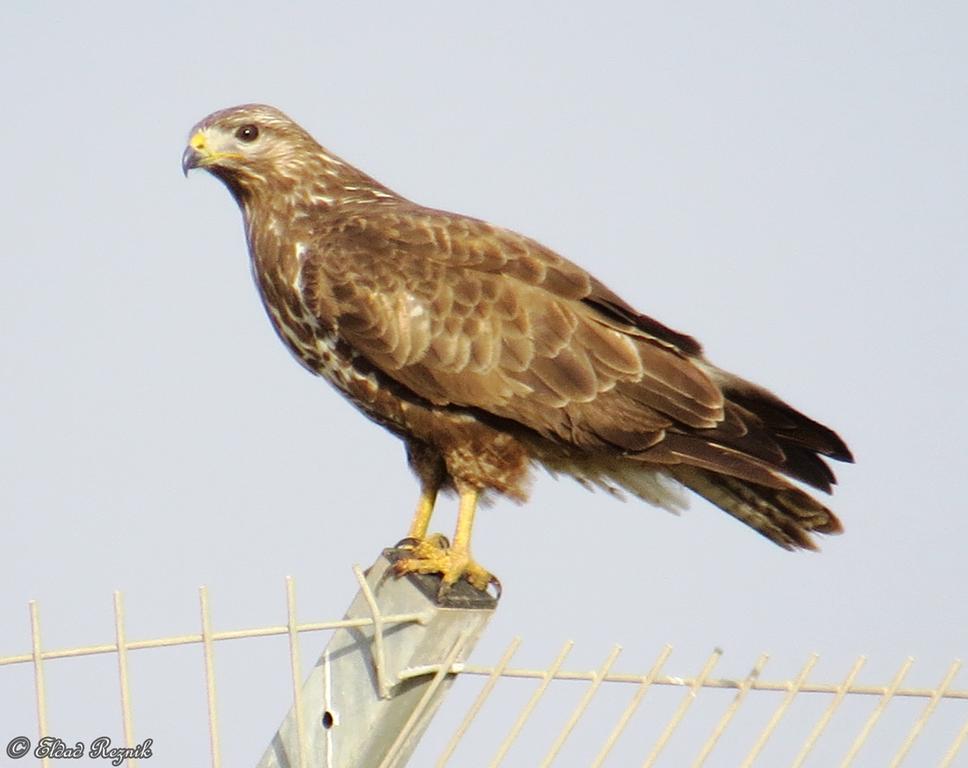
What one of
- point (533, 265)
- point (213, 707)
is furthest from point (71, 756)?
point (533, 265)

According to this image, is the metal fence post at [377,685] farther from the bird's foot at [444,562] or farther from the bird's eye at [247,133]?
the bird's eye at [247,133]

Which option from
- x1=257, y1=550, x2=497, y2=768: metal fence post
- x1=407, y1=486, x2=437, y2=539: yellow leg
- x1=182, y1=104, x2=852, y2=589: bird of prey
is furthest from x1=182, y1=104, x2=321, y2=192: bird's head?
x1=257, y1=550, x2=497, y2=768: metal fence post

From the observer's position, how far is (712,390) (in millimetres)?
6434

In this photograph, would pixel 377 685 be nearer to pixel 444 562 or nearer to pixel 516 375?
pixel 444 562

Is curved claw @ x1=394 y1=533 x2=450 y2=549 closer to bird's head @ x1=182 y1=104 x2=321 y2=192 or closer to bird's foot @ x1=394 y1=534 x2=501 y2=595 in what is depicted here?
bird's foot @ x1=394 y1=534 x2=501 y2=595

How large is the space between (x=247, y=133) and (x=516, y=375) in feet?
5.83

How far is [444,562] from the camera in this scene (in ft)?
18.8

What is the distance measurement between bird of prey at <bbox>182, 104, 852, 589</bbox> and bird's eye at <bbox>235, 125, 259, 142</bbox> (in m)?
0.68

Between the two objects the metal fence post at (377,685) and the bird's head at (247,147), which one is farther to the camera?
the bird's head at (247,147)

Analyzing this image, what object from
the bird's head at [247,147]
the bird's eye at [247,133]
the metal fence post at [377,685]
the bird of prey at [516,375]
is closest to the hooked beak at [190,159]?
the bird's head at [247,147]

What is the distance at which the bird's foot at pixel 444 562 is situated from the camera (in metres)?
5.48

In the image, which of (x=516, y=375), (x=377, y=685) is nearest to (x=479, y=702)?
(x=377, y=685)

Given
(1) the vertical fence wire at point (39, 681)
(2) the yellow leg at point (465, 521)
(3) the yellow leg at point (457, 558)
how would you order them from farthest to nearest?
1. (2) the yellow leg at point (465, 521)
2. (3) the yellow leg at point (457, 558)
3. (1) the vertical fence wire at point (39, 681)

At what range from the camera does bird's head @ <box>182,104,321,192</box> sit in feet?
23.3
